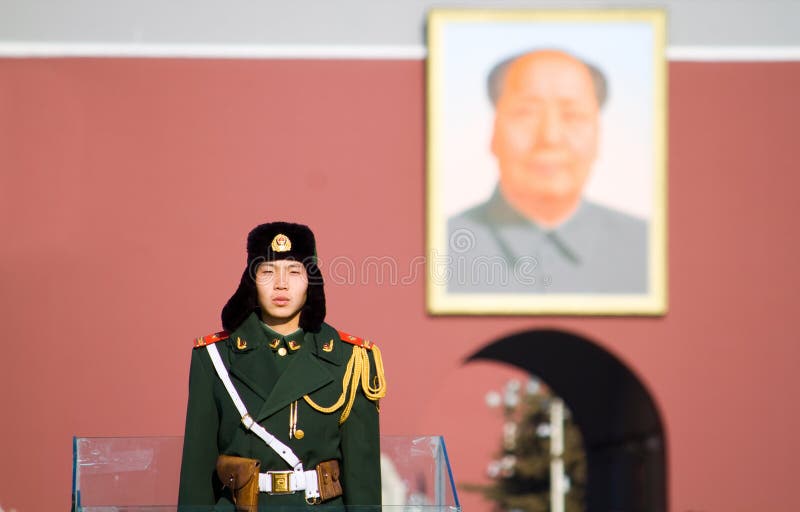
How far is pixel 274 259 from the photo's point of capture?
3857 millimetres

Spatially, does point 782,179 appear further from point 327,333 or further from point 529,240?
point 327,333

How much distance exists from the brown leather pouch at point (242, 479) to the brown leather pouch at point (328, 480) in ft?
0.60

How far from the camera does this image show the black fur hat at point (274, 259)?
386 cm

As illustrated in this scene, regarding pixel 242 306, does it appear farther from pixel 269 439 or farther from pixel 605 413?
pixel 605 413

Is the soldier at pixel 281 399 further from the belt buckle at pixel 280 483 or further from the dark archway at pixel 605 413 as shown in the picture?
the dark archway at pixel 605 413

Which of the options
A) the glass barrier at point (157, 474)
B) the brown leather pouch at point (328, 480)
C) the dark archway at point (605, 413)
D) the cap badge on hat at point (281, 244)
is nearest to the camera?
the glass barrier at point (157, 474)

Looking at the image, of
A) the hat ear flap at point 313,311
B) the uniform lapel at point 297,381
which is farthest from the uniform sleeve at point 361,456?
the hat ear flap at point 313,311

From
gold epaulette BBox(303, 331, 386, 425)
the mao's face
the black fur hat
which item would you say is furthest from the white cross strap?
the mao's face

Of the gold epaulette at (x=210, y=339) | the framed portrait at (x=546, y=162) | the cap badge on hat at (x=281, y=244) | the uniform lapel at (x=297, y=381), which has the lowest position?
the uniform lapel at (x=297, y=381)

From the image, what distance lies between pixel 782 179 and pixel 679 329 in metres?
1.31

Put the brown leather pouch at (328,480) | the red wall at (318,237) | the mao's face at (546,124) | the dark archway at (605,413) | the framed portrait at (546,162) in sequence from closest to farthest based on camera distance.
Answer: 1. the brown leather pouch at (328,480)
2. the red wall at (318,237)
3. the framed portrait at (546,162)
4. the mao's face at (546,124)
5. the dark archway at (605,413)

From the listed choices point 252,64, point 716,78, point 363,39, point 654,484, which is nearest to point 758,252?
point 716,78

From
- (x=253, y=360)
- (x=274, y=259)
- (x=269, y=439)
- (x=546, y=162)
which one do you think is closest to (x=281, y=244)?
(x=274, y=259)

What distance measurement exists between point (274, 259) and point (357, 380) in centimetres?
43
